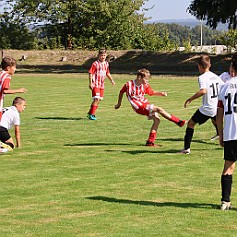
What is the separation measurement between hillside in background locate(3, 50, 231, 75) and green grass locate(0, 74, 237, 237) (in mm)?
31583

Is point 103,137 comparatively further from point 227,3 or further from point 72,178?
point 227,3

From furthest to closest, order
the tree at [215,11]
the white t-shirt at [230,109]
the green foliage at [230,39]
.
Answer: the green foliage at [230,39] < the tree at [215,11] < the white t-shirt at [230,109]

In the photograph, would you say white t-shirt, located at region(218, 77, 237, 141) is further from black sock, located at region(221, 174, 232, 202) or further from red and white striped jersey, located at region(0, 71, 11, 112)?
red and white striped jersey, located at region(0, 71, 11, 112)

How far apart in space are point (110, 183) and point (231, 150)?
246cm

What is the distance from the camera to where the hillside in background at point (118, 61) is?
4991 cm

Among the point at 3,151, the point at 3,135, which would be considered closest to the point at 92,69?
the point at 3,135

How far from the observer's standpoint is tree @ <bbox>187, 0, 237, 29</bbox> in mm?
48812

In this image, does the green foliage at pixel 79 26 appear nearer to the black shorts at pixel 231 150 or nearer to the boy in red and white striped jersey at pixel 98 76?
the boy in red and white striped jersey at pixel 98 76

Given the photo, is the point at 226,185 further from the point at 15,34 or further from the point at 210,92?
the point at 15,34

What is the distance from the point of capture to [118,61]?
54.5 m

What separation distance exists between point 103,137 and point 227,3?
34.7m

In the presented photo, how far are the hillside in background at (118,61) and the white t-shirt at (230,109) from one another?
3850 centimetres

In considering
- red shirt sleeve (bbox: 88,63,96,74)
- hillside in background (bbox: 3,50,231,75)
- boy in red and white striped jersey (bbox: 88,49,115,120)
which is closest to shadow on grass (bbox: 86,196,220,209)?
boy in red and white striped jersey (bbox: 88,49,115,120)

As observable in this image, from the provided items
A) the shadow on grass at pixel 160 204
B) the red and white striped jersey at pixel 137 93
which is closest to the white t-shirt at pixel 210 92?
the red and white striped jersey at pixel 137 93
